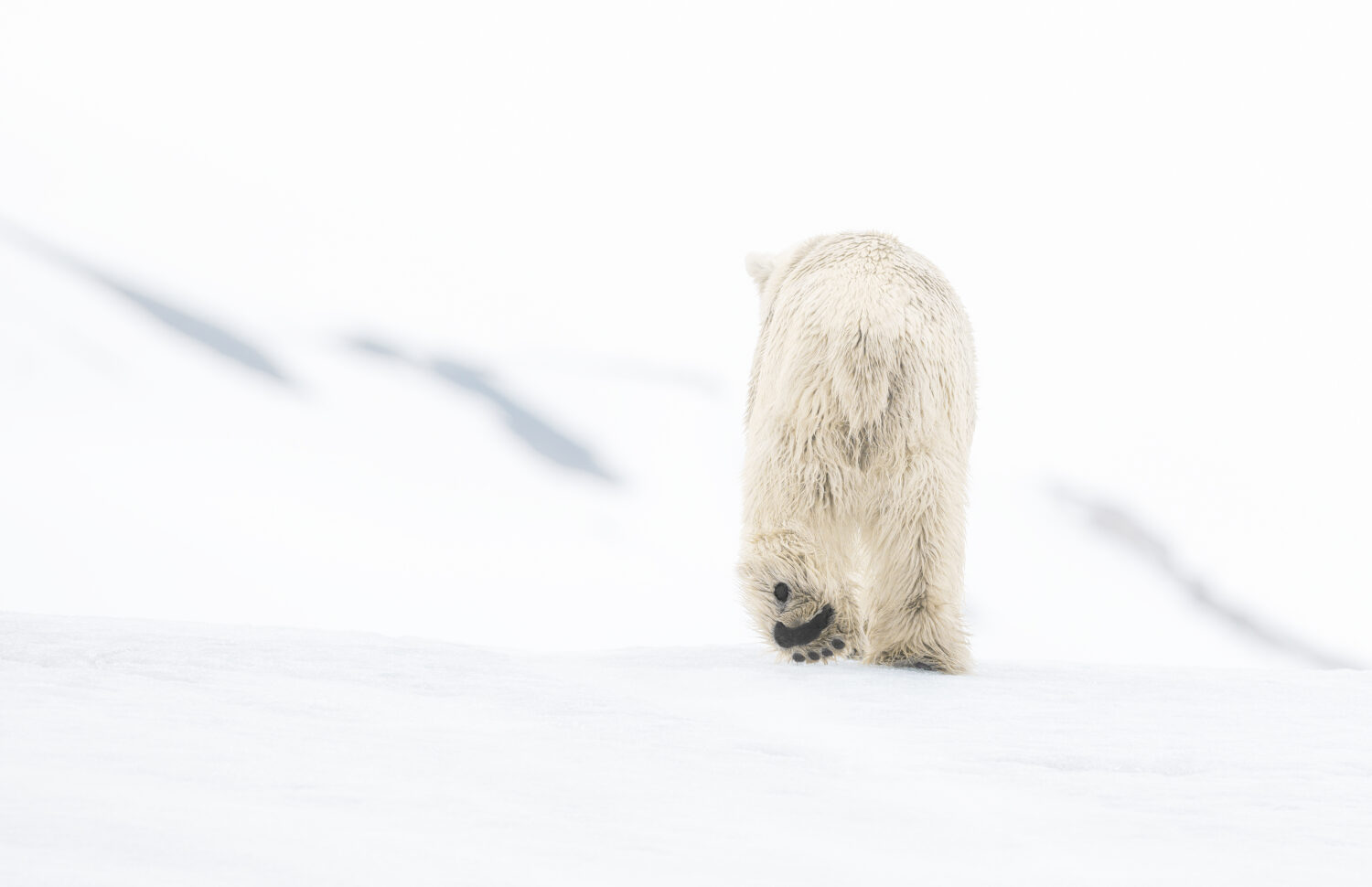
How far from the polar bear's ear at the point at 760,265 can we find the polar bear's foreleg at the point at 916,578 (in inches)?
53.9

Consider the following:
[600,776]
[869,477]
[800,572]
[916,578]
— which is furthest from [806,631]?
[600,776]

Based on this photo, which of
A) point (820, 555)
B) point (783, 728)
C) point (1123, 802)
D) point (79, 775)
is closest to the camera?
point (79, 775)

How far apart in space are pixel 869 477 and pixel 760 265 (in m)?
1.36

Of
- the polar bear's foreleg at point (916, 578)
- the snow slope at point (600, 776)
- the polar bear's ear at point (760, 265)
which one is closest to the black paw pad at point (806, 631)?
the polar bear's foreleg at point (916, 578)

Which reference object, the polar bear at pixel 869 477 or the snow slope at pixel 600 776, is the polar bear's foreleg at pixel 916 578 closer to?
the polar bear at pixel 869 477

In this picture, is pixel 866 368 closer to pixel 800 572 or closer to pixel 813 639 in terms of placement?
pixel 800 572

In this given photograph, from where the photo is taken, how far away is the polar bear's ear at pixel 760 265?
4.71 m

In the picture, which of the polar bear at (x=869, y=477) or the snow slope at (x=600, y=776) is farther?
the polar bear at (x=869, y=477)

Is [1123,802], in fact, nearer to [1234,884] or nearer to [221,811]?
[1234,884]

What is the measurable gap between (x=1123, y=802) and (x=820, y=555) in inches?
65.2

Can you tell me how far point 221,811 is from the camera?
1514 millimetres

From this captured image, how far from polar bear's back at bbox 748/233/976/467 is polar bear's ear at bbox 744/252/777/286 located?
67cm

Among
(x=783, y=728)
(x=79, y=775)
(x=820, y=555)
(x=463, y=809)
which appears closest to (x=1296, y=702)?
(x=820, y=555)

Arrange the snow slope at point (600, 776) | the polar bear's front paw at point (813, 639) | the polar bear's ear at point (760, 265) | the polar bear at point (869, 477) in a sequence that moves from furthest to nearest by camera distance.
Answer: the polar bear's ear at point (760, 265) → the polar bear at point (869, 477) → the polar bear's front paw at point (813, 639) → the snow slope at point (600, 776)
